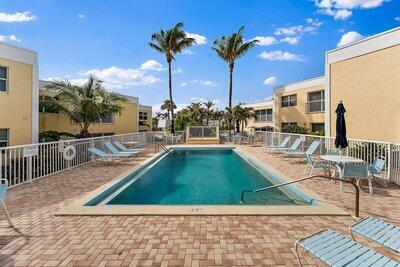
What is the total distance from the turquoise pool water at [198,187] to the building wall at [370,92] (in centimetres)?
601

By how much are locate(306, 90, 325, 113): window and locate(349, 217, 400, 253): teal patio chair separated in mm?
20258

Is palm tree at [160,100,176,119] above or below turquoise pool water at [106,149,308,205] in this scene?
above

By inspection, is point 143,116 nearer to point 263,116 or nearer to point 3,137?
point 263,116

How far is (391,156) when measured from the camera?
25.2 ft

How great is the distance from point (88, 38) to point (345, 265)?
1528cm

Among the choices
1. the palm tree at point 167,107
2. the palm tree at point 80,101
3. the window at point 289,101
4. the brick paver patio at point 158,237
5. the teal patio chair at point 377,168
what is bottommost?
the brick paver patio at point 158,237

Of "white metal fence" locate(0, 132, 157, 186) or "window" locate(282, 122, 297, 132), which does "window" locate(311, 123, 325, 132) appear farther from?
"white metal fence" locate(0, 132, 157, 186)

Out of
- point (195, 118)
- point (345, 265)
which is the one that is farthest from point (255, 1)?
point (195, 118)

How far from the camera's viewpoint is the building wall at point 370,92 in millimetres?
11734

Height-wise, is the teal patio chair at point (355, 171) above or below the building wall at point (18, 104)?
below

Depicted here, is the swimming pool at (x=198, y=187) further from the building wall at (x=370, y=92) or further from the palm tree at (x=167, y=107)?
the palm tree at (x=167, y=107)

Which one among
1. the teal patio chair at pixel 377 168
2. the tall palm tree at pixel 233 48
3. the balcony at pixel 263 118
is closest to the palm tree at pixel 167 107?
the balcony at pixel 263 118

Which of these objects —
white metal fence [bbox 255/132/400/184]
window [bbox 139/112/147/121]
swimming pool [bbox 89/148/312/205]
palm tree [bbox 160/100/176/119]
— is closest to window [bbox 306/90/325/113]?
white metal fence [bbox 255/132/400/184]

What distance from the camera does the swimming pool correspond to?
667 centimetres
